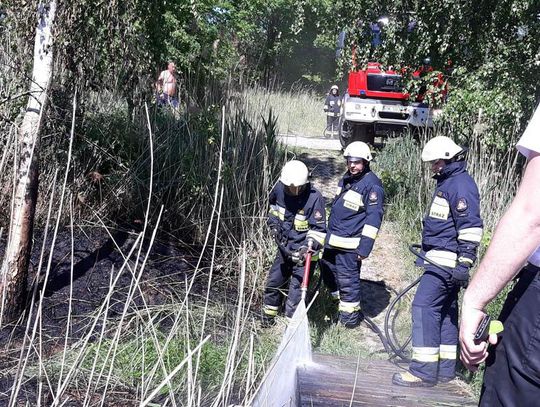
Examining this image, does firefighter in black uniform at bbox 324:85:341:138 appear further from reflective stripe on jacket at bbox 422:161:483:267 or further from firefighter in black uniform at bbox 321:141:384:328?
reflective stripe on jacket at bbox 422:161:483:267

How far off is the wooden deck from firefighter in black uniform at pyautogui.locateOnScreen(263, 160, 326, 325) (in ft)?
2.89

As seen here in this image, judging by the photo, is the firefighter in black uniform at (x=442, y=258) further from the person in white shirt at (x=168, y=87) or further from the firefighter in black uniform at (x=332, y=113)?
the firefighter in black uniform at (x=332, y=113)

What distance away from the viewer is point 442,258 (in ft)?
14.7

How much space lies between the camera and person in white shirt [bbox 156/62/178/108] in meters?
6.35

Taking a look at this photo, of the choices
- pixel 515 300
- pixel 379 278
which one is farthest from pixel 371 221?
pixel 515 300

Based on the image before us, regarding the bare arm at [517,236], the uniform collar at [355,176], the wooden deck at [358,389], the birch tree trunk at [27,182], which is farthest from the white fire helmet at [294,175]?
the bare arm at [517,236]

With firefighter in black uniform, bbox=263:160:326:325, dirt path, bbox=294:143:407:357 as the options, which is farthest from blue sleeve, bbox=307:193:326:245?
dirt path, bbox=294:143:407:357

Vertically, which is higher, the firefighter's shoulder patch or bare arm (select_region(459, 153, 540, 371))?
bare arm (select_region(459, 153, 540, 371))

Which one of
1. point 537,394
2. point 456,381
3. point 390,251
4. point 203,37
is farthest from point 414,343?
point 203,37

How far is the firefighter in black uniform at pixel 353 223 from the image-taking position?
17.5ft

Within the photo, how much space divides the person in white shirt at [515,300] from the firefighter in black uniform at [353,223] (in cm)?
338

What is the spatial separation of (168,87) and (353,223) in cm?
256

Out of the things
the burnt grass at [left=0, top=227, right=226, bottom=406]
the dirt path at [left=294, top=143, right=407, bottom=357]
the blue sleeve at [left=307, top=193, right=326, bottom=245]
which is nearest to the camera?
the burnt grass at [left=0, top=227, right=226, bottom=406]

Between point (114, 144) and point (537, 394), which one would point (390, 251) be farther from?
point (537, 394)
